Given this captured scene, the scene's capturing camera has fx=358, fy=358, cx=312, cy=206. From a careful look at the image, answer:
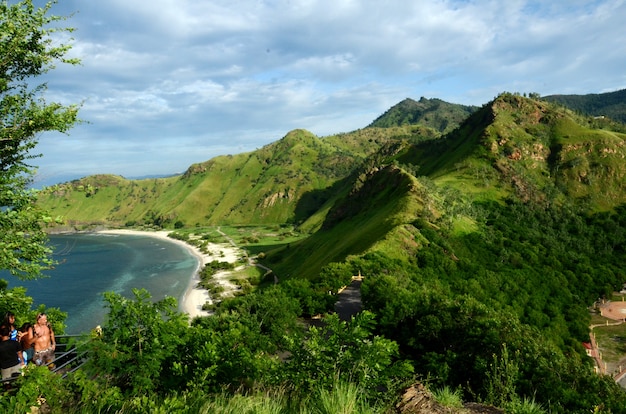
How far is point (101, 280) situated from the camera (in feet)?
466

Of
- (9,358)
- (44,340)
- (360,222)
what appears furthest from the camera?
(360,222)

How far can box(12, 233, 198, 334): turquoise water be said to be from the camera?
104250 mm

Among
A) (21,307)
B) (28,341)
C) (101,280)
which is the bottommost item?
(101,280)

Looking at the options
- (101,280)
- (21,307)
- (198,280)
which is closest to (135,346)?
(21,307)

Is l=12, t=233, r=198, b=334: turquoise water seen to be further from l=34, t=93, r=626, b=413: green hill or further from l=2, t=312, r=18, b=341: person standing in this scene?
l=2, t=312, r=18, b=341: person standing

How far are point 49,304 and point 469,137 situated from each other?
545ft

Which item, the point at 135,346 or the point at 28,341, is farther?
the point at 28,341

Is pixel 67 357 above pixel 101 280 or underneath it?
above

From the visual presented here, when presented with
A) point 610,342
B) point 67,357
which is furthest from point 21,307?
Result: point 610,342

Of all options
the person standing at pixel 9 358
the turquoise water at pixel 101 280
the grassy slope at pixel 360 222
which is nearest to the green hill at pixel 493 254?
the grassy slope at pixel 360 222

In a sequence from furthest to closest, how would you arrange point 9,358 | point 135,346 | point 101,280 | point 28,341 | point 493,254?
point 101,280, point 493,254, point 28,341, point 9,358, point 135,346

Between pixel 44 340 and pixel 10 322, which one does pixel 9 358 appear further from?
pixel 10 322

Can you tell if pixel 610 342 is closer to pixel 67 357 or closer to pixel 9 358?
pixel 67 357

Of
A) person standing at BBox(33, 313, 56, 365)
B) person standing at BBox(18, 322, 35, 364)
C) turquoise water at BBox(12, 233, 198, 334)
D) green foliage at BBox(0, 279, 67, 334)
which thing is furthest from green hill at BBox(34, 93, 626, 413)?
turquoise water at BBox(12, 233, 198, 334)
